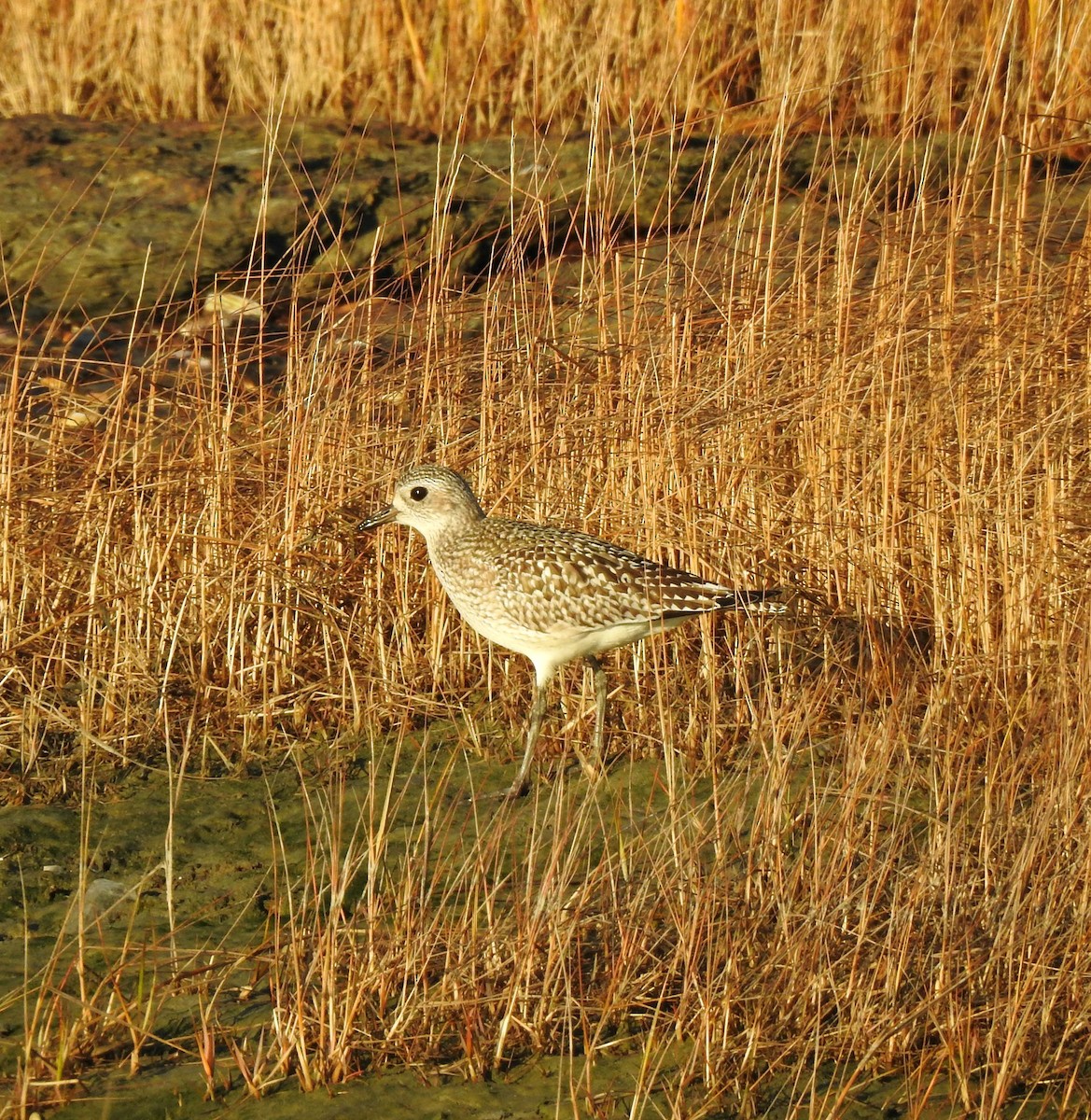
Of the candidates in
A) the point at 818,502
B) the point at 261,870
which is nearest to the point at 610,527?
the point at 818,502

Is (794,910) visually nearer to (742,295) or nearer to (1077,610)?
(1077,610)

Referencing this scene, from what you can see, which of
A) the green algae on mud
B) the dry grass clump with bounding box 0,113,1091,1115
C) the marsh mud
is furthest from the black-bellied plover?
the marsh mud

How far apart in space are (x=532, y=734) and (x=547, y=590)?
475mm

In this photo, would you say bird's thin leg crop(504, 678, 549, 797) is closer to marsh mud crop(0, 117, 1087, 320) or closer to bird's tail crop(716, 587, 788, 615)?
bird's tail crop(716, 587, 788, 615)

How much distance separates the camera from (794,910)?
373cm

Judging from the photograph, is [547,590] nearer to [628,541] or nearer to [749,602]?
[749,602]

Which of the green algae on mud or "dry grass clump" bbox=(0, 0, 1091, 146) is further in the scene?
"dry grass clump" bbox=(0, 0, 1091, 146)

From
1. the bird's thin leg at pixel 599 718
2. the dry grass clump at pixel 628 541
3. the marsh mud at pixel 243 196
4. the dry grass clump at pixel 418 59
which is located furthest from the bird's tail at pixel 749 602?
the dry grass clump at pixel 418 59

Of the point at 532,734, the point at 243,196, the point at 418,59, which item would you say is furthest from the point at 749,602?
the point at 418,59

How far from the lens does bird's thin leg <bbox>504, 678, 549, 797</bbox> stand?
207 inches

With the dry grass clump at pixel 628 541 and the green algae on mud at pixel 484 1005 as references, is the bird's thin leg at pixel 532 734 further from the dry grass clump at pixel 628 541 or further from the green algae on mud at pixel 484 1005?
the green algae on mud at pixel 484 1005

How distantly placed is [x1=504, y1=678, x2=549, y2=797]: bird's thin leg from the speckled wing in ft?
0.92

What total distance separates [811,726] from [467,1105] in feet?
5.76

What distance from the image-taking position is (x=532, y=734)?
5328 mm
